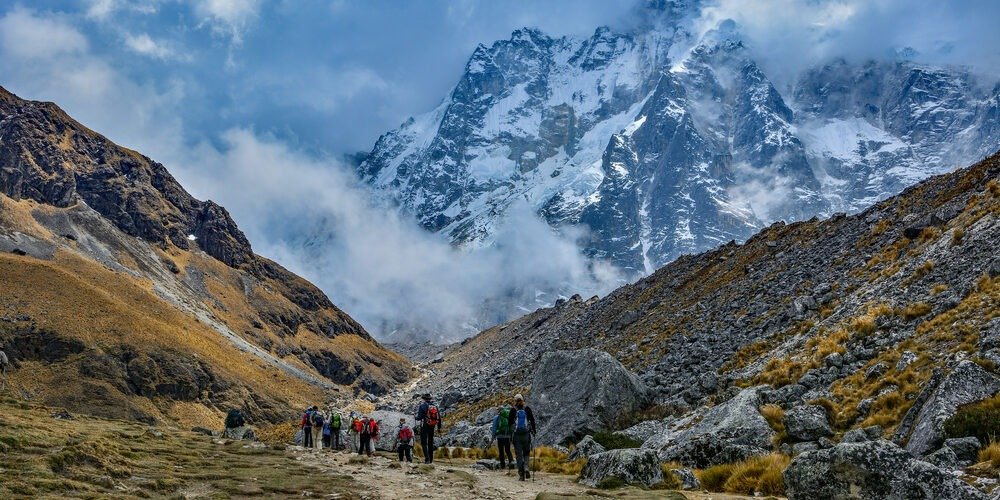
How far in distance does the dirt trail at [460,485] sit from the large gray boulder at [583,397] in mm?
7943

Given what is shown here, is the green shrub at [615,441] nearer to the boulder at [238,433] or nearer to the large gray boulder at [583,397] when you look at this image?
the large gray boulder at [583,397]

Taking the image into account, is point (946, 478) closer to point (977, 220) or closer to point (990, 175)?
point (977, 220)

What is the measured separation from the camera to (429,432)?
25688mm

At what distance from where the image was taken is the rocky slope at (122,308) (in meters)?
93.4

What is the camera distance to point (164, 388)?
323 ft

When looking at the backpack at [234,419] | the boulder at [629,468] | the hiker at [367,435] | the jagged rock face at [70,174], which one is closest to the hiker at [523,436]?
the boulder at [629,468]

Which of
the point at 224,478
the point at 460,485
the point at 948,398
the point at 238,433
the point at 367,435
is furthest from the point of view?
the point at 238,433

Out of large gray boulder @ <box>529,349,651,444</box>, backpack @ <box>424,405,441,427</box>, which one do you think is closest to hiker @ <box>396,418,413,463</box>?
backpack @ <box>424,405,441,427</box>

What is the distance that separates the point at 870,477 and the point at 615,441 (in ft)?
47.6

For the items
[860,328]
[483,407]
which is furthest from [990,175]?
[483,407]

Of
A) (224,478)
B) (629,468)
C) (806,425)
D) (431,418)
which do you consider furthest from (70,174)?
(806,425)

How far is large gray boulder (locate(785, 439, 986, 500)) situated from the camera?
10.8 metres

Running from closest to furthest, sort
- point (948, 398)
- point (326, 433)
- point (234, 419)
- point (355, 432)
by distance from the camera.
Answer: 1. point (948, 398)
2. point (355, 432)
3. point (326, 433)
4. point (234, 419)

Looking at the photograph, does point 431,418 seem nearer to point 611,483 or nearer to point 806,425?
point 611,483
